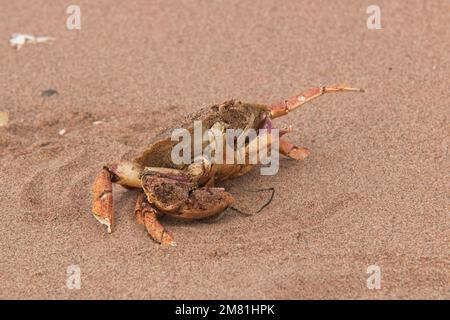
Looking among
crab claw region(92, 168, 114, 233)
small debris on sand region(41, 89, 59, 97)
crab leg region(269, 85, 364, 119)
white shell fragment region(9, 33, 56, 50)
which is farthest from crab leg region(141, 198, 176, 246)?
white shell fragment region(9, 33, 56, 50)

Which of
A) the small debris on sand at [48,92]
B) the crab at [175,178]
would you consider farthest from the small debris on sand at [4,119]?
the crab at [175,178]

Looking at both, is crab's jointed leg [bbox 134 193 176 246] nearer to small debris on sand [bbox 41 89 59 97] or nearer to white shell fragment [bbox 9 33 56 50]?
small debris on sand [bbox 41 89 59 97]

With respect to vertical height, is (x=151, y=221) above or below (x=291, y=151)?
below

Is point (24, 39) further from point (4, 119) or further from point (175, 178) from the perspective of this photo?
point (175, 178)

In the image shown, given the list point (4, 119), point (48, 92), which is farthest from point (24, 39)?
point (4, 119)

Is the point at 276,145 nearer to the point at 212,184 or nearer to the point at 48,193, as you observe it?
the point at 212,184

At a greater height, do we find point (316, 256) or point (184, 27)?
point (184, 27)
